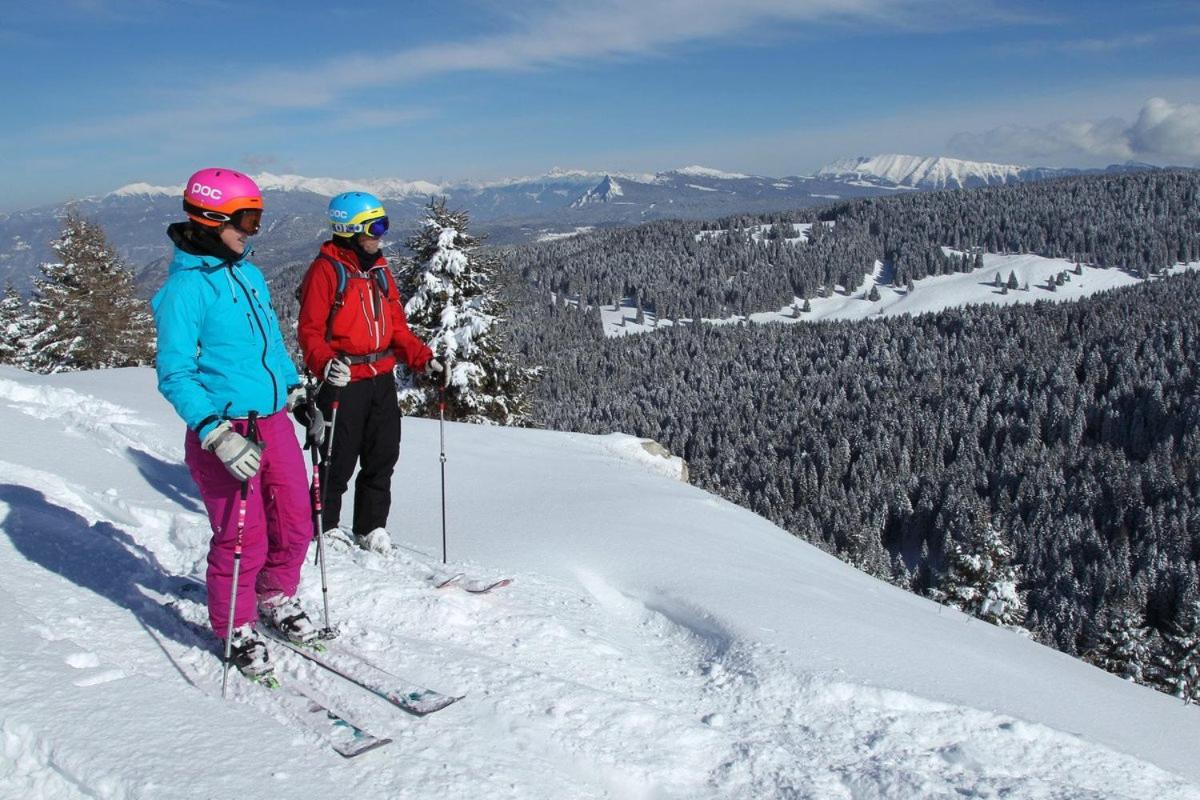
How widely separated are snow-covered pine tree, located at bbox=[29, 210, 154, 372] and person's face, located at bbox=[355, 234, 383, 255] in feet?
92.2

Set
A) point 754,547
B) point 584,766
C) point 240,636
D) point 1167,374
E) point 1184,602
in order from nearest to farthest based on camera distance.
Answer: point 584,766, point 240,636, point 754,547, point 1184,602, point 1167,374

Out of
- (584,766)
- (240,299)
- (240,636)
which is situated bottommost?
(584,766)

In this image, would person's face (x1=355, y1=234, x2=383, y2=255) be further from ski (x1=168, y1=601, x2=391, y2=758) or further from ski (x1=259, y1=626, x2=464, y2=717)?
ski (x1=168, y1=601, x2=391, y2=758)

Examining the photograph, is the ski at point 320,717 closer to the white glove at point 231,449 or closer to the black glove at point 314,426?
the white glove at point 231,449

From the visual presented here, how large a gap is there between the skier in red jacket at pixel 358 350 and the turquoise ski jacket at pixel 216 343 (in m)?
0.95

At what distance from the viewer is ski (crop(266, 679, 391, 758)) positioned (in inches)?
131

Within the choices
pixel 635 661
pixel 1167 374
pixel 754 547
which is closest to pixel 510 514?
pixel 754 547

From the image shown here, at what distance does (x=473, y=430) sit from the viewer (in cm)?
1274

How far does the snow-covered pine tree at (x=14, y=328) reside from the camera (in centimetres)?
3062

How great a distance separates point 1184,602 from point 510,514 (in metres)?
82.2

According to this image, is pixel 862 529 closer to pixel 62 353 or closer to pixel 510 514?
pixel 62 353

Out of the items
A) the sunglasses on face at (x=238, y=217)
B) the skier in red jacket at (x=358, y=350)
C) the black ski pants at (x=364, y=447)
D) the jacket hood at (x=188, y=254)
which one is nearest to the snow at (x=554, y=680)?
the black ski pants at (x=364, y=447)

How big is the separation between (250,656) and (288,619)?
0.44 m

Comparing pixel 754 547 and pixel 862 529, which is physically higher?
pixel 754 547
